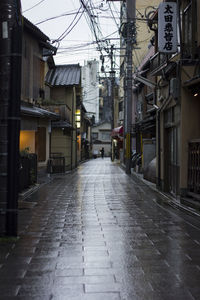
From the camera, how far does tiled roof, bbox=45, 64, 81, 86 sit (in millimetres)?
32994

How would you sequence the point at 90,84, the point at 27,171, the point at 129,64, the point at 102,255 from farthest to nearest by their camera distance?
1. the point at 90,84
2. the point at 129,64
3. the point at 27,171
4. the point at 102,255

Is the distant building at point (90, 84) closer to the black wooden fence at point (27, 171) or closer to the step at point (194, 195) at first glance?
the black wooden fence at point (27, 171)

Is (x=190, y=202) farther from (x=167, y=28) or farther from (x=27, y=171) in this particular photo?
(x=27, y=171)

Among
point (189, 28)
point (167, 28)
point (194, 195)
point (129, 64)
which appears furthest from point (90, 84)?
point (194, 195)

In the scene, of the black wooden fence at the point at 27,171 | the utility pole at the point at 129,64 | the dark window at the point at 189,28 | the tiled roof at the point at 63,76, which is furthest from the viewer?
the tiled roof at the point at 63,76

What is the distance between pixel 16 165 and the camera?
7500 millimetres

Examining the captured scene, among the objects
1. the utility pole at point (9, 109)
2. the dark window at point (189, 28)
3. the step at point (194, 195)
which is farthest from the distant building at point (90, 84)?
the utility pole at point (9, 109)

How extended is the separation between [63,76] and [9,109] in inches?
1078

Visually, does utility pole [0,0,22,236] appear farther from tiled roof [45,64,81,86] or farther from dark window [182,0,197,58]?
tiled roof [45,64,81,86]

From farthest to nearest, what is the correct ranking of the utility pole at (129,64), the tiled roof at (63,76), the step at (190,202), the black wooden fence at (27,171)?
the tiled roof at (63,76) < the utility pole at (129,64) < the black wooden fence at (27,171) < the step at (190,202)

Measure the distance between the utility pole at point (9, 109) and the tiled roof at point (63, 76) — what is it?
2427cm

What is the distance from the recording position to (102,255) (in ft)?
21.5

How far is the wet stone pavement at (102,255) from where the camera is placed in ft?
A: 16.1

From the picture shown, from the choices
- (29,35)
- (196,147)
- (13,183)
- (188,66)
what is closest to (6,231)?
(13,183)
